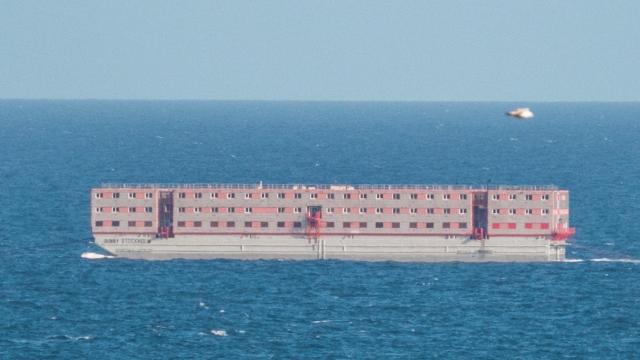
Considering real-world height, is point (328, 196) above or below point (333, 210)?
above

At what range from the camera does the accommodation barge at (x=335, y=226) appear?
6211 inches

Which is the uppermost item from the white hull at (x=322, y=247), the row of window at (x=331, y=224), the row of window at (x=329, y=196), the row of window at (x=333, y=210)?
the row of window at (x=329, y=196)

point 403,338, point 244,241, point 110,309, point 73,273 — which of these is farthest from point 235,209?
point 403,338

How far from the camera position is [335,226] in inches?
6225

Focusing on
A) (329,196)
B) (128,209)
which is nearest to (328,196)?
(329,196)

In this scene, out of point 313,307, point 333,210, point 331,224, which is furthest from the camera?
point 333,210

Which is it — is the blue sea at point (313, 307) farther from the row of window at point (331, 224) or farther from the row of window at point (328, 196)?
the row of window at point (328, 196)

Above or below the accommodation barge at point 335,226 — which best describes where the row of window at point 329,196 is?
above

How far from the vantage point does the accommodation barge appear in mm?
157750

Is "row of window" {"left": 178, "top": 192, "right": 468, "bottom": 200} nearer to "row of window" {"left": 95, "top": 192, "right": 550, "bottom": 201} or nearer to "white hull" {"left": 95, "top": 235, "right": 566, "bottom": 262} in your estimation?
"row of window" {"left": 95, "top": 192, "right": 550, "bottom": 201}

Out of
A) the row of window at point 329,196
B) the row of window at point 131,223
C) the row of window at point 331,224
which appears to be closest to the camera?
the row of window at point 131,223

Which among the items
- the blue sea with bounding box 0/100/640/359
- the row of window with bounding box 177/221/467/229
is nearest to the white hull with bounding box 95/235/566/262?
the row of window with bounding box 177/221/467/229

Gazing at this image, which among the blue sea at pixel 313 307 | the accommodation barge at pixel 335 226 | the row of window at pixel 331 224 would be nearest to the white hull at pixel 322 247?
the accommodation barge at pixel 335 226

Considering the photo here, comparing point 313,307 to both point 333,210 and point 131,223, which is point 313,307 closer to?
point 333,210
